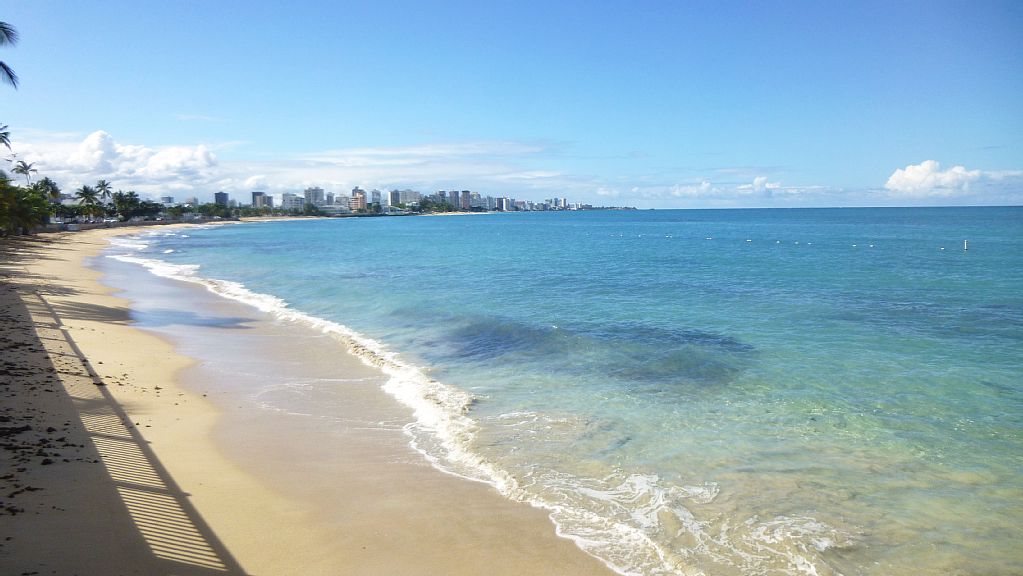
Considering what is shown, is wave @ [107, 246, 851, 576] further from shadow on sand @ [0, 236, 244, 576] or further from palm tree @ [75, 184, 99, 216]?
palm tree @ [75, 184, 99, 216]

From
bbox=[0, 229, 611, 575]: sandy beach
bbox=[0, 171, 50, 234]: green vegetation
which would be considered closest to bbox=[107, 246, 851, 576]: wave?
bbox=[0, 229, 611, 575]: sandy beach

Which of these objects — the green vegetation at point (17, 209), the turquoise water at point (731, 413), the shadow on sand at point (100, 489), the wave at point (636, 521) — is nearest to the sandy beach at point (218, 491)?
the shadow on sand at point (100, 489)

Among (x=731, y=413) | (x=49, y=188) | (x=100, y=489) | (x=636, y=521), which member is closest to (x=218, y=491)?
(x=100, y=489)

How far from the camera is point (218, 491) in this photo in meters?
6.48

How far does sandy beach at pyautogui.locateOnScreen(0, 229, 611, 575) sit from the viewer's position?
516cm

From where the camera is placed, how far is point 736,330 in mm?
16219

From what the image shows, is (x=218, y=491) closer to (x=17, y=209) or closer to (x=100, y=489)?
(x=100, y=489)

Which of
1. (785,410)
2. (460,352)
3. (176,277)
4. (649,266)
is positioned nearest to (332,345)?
(460,352)

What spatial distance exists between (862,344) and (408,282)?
63.7ft

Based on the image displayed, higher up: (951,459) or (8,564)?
(8,564)

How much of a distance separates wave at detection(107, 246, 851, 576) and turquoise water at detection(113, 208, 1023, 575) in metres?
0.03

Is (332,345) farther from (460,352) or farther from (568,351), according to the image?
(568,351)

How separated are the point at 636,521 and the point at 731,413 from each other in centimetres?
416

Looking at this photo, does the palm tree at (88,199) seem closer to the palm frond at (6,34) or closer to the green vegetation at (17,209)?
the green vegetation at (17,209)
